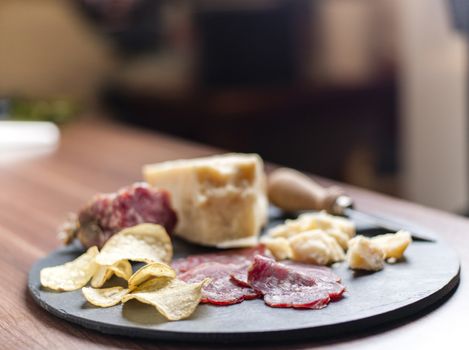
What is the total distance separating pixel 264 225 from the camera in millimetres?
1542

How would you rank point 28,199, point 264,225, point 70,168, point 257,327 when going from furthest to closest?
point 70,168 → point 28,199 → point 264,225 → point 257,327

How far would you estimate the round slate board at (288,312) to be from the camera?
3.30 ft

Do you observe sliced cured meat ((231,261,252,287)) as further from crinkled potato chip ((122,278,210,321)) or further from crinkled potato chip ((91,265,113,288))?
crinkled potato chip ((91,265,113,288))

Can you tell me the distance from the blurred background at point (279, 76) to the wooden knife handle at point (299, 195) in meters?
2.27

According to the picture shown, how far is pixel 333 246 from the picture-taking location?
4.24 feet

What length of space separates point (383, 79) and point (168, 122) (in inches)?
41.3

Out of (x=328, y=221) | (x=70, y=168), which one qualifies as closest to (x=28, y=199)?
(x=70, y=168)

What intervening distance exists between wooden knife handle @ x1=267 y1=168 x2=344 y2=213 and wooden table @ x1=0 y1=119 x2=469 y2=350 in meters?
0.11

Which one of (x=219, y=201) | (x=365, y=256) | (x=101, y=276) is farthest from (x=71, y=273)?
(x=365, y=256)

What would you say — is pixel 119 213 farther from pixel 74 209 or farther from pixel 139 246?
pixel 74 209

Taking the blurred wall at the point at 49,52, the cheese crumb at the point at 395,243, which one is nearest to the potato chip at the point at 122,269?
the cheese crumb at the point at 395,243

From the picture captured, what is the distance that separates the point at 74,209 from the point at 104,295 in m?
0.68

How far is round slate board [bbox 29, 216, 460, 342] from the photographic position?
1005mm

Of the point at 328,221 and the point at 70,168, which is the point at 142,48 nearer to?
the point at 70,168
